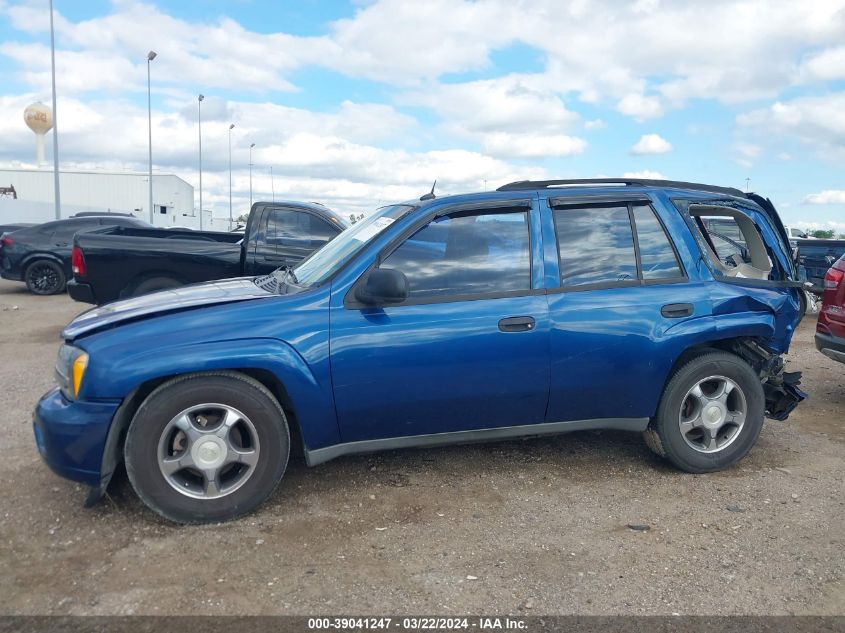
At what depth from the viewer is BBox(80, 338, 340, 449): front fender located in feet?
11.2

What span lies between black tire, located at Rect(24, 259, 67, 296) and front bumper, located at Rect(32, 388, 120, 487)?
11.8m

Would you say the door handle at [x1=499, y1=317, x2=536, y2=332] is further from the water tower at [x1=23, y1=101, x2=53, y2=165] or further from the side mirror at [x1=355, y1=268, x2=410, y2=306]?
the water tower at [x1=23, y1=101, x2=53, y2=165]

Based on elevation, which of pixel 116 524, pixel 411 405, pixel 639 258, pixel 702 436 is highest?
pixel 639 258

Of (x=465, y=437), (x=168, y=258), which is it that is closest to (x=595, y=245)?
(x=465, y=437)

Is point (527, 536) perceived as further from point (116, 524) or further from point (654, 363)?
point (116, 524)

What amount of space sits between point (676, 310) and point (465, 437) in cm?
146

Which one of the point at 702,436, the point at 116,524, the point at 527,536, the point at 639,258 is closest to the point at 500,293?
the point at 639,258

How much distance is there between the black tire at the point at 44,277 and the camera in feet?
45.4

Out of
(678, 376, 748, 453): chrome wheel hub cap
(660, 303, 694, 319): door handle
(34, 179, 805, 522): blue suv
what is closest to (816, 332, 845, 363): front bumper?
(34, 179, 805, 522): blue suv

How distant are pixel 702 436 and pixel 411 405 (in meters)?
1.90

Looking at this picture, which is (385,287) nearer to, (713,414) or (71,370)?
(71,370)

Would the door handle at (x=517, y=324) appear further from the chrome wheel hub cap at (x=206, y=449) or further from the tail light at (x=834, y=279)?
the tail light at (x=834, y=279)

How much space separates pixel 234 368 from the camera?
11.6ft

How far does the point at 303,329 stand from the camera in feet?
11.9
